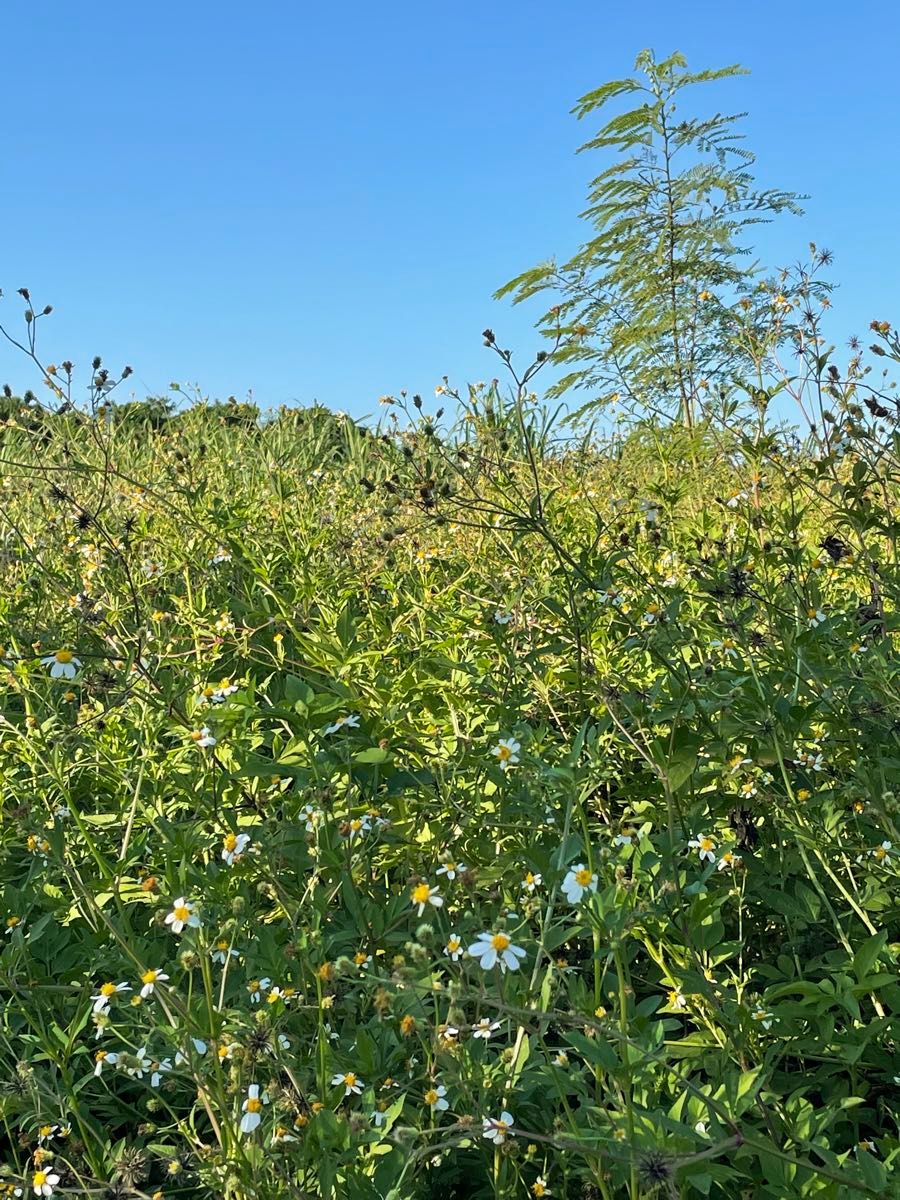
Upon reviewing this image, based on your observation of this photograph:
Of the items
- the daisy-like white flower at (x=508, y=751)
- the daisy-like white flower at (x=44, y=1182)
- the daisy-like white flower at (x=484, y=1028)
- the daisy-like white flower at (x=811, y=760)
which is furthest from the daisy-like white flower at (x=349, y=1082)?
the daisy-like white flower at (x=811, y=760)

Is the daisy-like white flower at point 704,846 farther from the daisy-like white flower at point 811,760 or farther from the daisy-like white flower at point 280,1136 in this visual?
the daisy-like white flower at point 280,1136

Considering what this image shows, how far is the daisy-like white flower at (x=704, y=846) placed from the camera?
1.56 meters

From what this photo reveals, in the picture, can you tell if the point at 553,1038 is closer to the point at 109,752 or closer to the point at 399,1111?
the point at 399,1111

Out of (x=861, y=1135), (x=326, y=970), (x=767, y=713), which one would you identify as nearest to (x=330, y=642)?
(x=767, y=713)

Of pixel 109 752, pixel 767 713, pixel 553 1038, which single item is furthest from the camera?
pixel 109 752

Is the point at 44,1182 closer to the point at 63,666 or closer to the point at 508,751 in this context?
the point at 63,666

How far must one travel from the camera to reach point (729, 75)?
1157 cm

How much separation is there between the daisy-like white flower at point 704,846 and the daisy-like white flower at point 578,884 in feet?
1.36

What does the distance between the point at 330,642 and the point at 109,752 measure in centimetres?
56

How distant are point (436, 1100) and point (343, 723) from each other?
33.3 inches

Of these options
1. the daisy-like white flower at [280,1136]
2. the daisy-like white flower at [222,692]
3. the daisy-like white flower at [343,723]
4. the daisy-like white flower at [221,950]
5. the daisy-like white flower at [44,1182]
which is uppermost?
the daisy-like white flower at [222,692]

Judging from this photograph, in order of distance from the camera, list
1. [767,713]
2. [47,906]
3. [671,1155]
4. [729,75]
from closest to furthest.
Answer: [671,1155] → [767,713] → [47,906] → [729,75]

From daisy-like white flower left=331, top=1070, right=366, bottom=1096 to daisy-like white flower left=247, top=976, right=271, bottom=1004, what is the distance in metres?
0.20

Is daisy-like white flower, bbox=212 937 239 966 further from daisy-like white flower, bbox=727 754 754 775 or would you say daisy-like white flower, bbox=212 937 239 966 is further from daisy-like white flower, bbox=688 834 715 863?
daisy-like white flower, bbox=727 754 754 775
